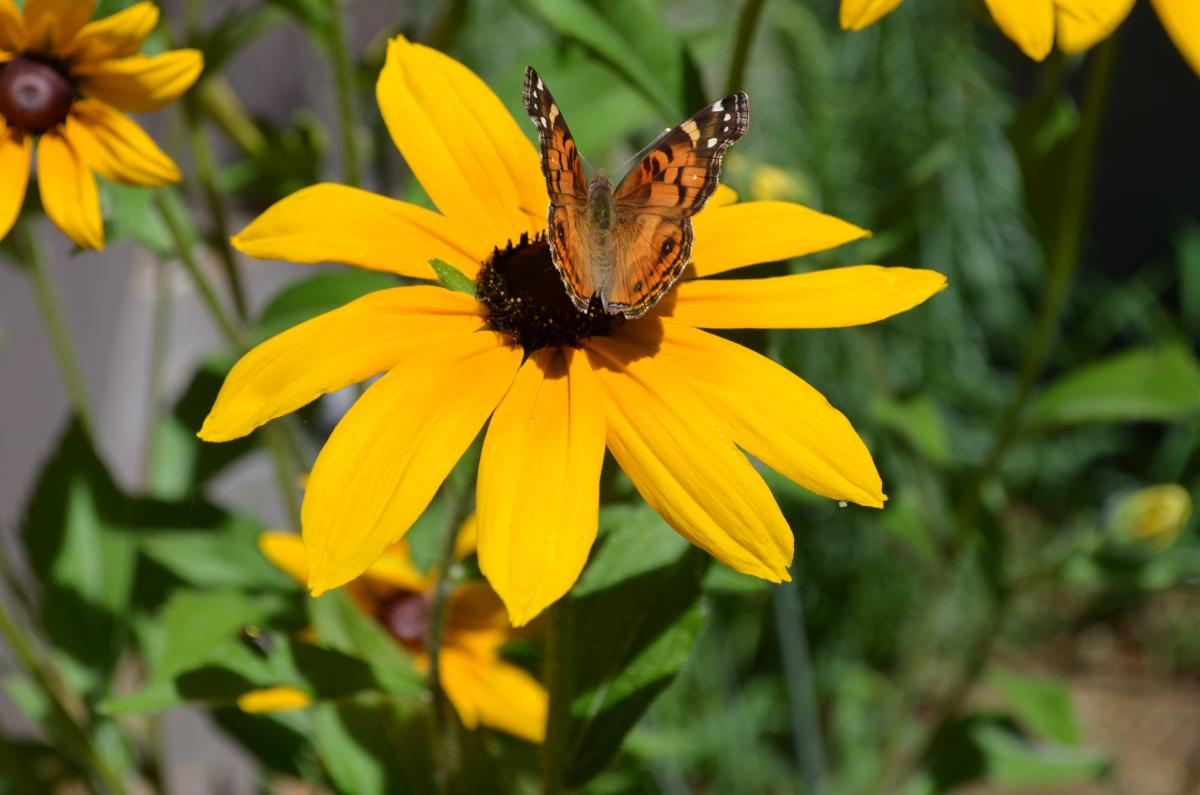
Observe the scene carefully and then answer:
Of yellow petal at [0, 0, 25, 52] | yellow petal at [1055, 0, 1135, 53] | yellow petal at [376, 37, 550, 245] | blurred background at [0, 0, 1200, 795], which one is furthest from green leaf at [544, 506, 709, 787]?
yellow petal at [0, 0, 25, 52]

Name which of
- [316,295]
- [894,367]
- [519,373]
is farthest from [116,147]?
[894,367]

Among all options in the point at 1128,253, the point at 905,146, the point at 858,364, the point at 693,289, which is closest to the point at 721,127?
the point at 693,289

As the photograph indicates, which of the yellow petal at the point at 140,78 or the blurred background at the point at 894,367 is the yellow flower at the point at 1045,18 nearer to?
the blurred background at the point at 894,367

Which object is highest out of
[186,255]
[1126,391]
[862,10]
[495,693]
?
[862,10]

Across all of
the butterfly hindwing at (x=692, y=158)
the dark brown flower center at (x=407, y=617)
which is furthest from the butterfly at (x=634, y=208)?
the dark brown flower center at (x=407, y=617)

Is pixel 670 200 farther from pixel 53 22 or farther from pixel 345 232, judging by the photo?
pixel 53 22

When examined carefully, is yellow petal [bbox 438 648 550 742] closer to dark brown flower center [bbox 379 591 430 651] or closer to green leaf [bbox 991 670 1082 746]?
dark brown flower center [bbox 379 591 430 651]
